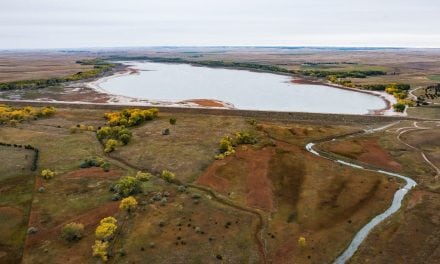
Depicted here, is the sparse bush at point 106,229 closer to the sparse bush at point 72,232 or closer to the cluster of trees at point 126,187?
the sparse bush at point 72,232

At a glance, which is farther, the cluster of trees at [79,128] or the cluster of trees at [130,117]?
the cluster of trees at [130,117]

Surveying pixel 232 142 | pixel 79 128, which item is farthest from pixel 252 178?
pixel 79 128

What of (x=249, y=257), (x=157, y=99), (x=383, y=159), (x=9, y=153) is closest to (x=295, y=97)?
(x=157, y=99)

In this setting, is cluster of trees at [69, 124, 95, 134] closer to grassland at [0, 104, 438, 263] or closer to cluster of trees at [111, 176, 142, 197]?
grassland at [0, 104, 438, 263]

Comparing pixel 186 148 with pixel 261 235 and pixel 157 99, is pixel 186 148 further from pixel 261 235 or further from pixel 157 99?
pixel 157 99

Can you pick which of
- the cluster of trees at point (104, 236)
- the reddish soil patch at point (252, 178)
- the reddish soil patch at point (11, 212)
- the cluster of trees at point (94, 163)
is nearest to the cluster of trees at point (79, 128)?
the cluster of trees at point (94, 163)

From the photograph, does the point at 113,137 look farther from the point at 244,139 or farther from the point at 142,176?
the point at 244,139
